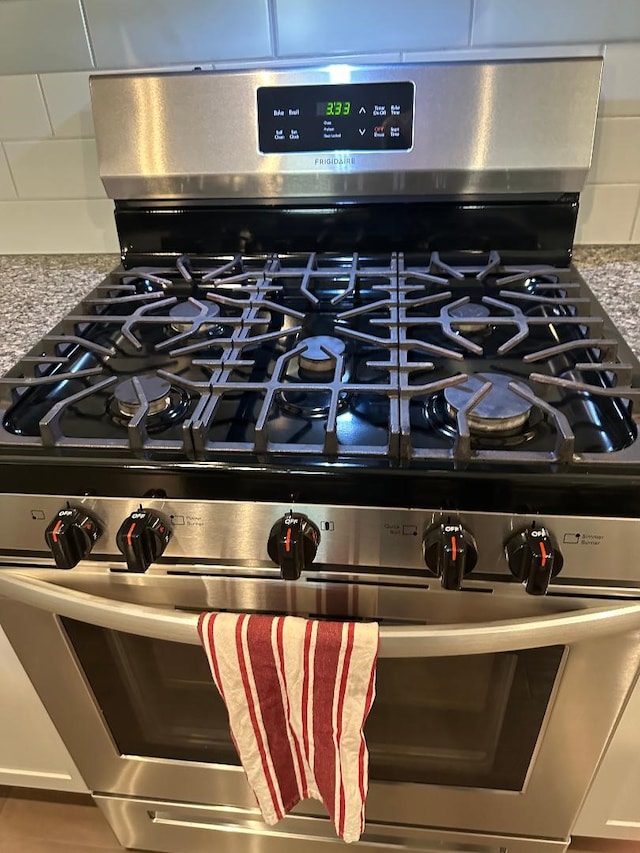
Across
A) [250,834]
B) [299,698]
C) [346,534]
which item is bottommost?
[250,834]

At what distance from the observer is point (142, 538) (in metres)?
0.66

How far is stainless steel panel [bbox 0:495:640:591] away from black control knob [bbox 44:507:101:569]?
15mm

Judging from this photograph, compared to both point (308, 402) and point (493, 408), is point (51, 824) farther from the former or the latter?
point (493, 408)

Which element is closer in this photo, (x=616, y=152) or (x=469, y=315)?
(x=469, y=315)

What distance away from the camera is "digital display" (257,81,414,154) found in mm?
961

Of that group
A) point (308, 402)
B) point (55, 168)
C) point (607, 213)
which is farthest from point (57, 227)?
point (607, 213)

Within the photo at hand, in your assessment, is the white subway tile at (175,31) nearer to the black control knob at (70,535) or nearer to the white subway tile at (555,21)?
the white subway tile at (555,21)

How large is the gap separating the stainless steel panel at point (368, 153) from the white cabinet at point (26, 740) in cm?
73

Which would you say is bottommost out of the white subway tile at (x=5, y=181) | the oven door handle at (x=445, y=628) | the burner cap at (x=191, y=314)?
the oven door handle at (x=445, y=628)

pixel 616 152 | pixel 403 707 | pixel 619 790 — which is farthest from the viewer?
pixel 616 152

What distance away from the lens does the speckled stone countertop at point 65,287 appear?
877 mm

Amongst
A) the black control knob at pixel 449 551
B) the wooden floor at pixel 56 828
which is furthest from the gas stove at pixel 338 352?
the wooden floor at pixel 56 828

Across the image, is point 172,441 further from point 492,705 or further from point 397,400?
point 492,705

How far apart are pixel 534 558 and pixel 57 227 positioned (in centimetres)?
104
